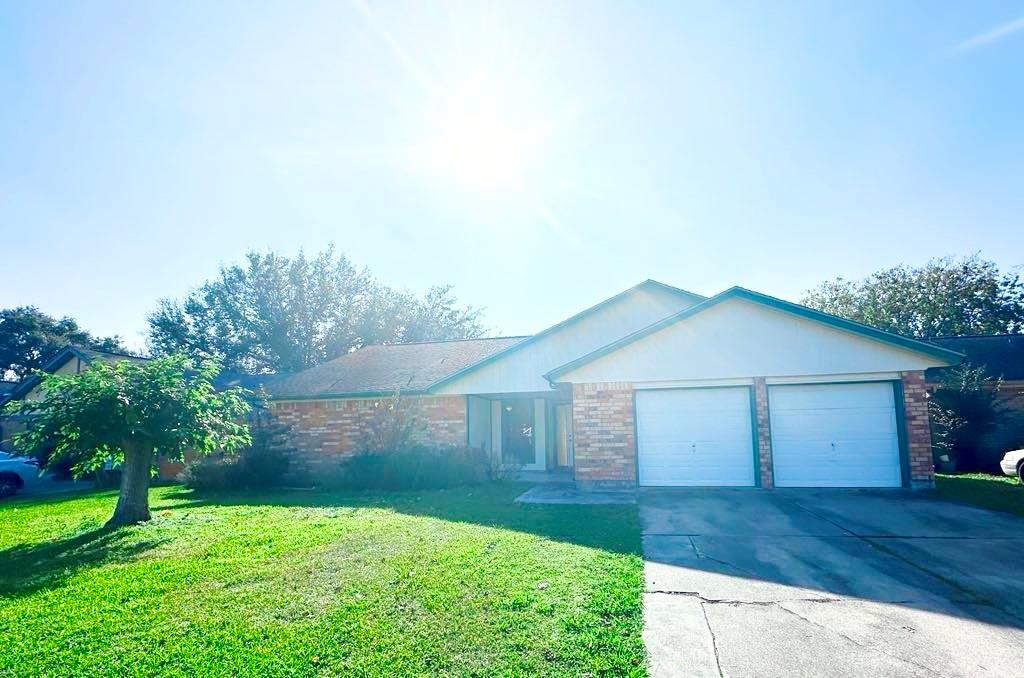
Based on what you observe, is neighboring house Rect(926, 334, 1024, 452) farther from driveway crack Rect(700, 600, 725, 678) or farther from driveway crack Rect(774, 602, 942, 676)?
driveway crack Rect(700, 600, 725, 678)

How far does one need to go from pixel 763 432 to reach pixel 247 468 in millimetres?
13224

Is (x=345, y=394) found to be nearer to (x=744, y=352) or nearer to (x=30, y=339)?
(x=744, y=352)

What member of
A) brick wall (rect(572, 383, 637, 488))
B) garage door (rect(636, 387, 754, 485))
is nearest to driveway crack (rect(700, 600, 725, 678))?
brick wall (rect(572, 383, 637, 488))

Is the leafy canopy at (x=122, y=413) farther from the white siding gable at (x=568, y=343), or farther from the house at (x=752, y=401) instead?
the house at (x=752, y=401)

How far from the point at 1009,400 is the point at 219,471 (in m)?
24.5

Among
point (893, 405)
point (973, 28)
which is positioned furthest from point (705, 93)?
point (893, 405)

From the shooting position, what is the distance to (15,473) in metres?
15.3

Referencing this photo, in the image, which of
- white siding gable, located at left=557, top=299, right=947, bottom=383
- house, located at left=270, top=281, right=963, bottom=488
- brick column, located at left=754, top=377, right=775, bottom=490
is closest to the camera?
house, located at left=270, top=281, right=963, bottom=488

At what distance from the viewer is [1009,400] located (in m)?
16.5

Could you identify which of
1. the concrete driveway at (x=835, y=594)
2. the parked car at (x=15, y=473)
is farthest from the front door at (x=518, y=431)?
the parked car at (x=15, y=473)

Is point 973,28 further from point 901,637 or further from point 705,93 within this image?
point 901,637

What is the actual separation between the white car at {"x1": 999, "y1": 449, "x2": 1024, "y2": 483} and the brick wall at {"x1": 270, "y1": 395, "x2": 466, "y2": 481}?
14170mm

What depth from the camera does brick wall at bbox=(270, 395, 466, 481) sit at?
15141mm

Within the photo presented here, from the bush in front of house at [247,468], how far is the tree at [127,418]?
4.55m
